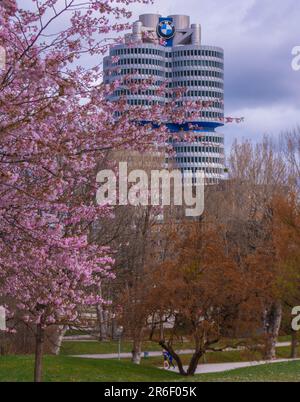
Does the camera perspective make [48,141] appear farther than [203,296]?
No

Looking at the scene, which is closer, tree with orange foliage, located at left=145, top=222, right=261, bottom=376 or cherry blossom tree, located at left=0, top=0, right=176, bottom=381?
cherry blossom tree, located at left=0, top=0, right=176, bottom=381

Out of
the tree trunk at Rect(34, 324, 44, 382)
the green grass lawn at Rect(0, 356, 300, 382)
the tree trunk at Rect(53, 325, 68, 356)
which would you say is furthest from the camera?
the tree trunk at Rect(53, 325, 68, 356)

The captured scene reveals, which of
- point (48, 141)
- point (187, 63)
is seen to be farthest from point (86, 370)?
point (187, 63)

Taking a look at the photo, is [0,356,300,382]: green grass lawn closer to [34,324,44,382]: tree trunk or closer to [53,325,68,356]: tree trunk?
[53,325,68,356]: tree trunk

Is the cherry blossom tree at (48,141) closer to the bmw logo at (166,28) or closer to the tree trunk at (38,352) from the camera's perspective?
the tree trunk at (38,352)

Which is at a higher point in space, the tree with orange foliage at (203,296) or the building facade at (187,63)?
the building facade at (187,63)

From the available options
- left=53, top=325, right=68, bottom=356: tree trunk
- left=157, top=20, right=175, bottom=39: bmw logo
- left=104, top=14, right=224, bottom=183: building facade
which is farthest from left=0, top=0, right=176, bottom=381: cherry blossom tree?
left=157, top=20, right=175, bottom=39: bmw logo

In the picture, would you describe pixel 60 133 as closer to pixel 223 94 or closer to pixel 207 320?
pixel 207 320

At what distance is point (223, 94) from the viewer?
192m

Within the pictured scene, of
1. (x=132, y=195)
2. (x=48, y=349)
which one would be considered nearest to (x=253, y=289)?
(x=48, y=349)

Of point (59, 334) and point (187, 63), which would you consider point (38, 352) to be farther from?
point (187, 63)

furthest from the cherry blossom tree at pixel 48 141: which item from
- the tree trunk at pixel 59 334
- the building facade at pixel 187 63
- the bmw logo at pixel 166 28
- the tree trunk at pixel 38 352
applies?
the bmw logo at pixel 166 28

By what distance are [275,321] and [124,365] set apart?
45.5ft

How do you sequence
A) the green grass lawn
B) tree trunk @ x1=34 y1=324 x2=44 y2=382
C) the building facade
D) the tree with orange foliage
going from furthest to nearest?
the building facade
the tree with orange foliage
the green grass lawn
tree trunk @ x1=34 y1=324 x2=44 y2=382
